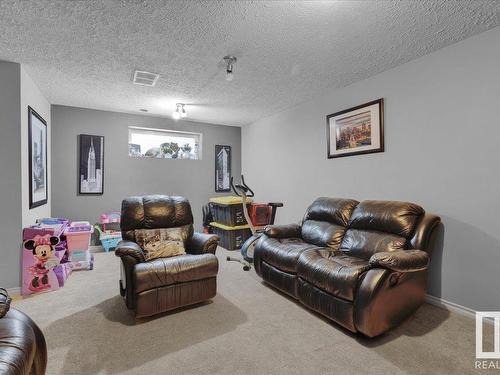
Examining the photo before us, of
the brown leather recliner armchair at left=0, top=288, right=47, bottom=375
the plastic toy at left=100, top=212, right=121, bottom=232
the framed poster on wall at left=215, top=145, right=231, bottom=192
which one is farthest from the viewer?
the framed poster on wall at left=215, top=145, right=231, bottom=192

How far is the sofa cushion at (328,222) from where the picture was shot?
9.91 feet

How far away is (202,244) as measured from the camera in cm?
282

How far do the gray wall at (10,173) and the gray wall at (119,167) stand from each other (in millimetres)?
1699

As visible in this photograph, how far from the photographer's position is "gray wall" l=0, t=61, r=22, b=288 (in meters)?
2.79

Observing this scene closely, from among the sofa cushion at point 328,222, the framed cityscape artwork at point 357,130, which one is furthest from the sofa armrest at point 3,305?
the framed cityscape artwork at point 357,130

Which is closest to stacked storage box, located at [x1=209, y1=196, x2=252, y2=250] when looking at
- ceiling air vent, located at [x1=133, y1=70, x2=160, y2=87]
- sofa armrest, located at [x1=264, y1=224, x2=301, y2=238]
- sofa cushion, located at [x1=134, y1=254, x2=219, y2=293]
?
sofa armrest, located at [x1=264, y1=224, x2=301, y2=238]

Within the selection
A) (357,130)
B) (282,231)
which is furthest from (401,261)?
(357,130)

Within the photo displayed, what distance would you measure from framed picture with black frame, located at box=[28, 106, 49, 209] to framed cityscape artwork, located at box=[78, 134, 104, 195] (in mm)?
627

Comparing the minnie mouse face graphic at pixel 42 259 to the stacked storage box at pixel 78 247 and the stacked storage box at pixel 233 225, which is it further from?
the stacked storage box at pixel 233 225

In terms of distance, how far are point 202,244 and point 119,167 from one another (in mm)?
2974

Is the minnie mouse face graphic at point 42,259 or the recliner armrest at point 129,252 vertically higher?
the recliner armrest at point 129,252

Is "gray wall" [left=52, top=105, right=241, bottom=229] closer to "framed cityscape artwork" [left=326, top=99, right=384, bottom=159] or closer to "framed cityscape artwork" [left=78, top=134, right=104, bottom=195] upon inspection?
"framed cityscape artwork" [left=78, top=134, right=104, bottom=195]

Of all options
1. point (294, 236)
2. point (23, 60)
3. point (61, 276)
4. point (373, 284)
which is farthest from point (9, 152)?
point (373, 284)

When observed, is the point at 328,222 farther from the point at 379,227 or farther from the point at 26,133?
the point at 26,133
